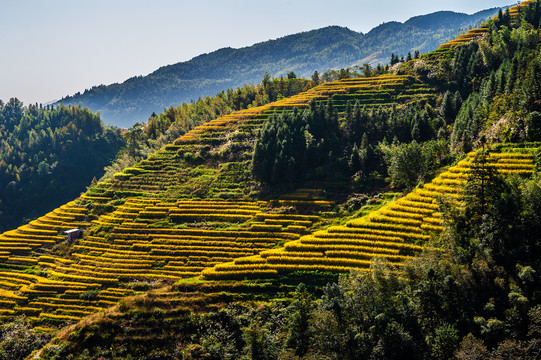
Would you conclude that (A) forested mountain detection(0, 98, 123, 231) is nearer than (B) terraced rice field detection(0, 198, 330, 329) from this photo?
No

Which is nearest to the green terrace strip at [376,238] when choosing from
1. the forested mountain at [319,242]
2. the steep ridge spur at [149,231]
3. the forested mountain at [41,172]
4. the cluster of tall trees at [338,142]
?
the forested mountain at [319,242]

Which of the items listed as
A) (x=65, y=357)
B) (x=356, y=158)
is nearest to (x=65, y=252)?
(x=65, y=357)

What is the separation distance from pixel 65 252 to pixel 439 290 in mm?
63718

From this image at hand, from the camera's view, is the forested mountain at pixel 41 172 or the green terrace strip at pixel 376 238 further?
the forested mountain at pixel 41 172

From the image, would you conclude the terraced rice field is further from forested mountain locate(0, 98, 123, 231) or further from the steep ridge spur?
forested mountain locate(0, 98, 123, 231)

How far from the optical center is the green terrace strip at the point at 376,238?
49.6m

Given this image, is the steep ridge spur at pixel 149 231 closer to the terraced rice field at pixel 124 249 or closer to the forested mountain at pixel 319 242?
the terraced rice field at pixel 124 249

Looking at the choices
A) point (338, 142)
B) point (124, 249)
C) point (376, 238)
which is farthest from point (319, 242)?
point (338, 142)

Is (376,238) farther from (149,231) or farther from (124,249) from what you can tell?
(124,249)

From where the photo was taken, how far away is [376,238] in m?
51.9

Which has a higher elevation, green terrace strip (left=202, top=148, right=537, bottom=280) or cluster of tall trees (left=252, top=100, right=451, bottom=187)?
cluster of tall trees (left=252, top=100, right=451, bottom=187)

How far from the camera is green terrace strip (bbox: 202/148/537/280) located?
49.6 meters

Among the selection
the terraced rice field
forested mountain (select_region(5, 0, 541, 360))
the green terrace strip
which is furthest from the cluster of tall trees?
the green terrace strip

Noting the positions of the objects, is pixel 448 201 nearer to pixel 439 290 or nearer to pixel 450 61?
pixel 439 290
